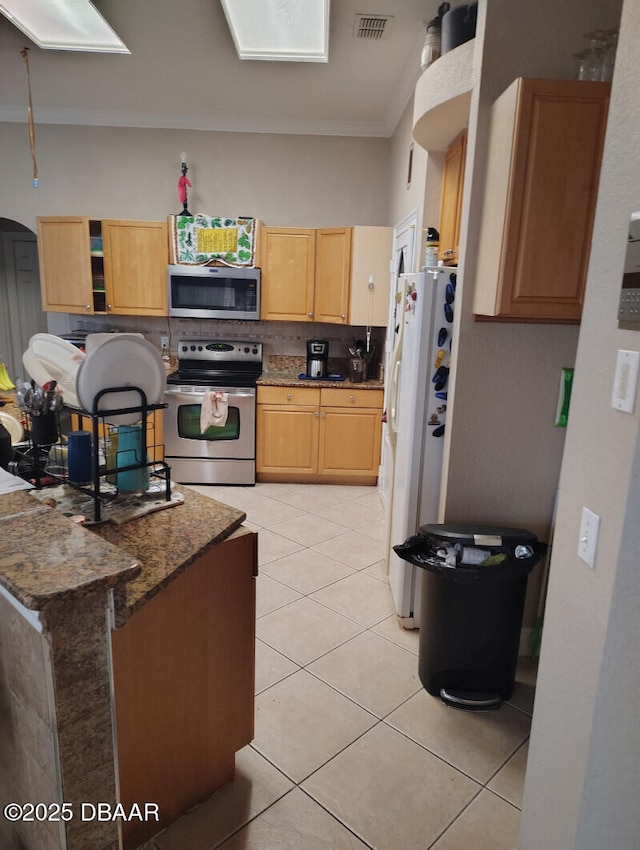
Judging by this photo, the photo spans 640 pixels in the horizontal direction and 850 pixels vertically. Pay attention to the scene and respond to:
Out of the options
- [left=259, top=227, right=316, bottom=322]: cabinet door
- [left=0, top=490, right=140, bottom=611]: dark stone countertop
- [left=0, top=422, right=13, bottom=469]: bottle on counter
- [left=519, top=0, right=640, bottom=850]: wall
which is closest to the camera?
[left=0, top=490, right=140, bottom=611]: dark stone countertop

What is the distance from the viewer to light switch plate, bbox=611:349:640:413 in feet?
3.19

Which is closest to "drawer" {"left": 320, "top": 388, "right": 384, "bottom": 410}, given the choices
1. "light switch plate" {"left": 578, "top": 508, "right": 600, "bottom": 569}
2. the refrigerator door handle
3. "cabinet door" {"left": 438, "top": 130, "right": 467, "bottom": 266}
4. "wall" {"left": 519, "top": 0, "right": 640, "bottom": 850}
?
the refrigerator door handle

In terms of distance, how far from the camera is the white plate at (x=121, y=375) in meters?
1.35

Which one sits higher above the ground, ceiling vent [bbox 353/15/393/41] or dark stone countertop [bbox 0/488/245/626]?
ceiling vent [bbox 353/15/393/41]

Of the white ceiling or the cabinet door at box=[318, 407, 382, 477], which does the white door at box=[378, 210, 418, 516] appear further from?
the white ceiling

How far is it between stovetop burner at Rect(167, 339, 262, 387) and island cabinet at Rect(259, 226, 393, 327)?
1.34 ft

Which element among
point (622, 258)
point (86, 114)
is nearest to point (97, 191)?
point (86, 114)

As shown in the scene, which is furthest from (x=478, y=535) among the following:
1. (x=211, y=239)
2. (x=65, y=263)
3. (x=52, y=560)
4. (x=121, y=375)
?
(x=65, y=263)

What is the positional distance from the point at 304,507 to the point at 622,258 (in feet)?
10.8

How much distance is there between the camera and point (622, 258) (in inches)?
40.3

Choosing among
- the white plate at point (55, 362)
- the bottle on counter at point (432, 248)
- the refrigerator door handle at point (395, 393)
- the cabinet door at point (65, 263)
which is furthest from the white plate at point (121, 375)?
the cabinet door at point (65, 263)

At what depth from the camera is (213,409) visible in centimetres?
423

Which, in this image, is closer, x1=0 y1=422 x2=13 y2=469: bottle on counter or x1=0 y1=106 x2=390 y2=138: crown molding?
x1=0 y1=422 x2=13 y2=469: bottle on counter

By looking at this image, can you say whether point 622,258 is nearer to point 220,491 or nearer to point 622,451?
point 622,451
